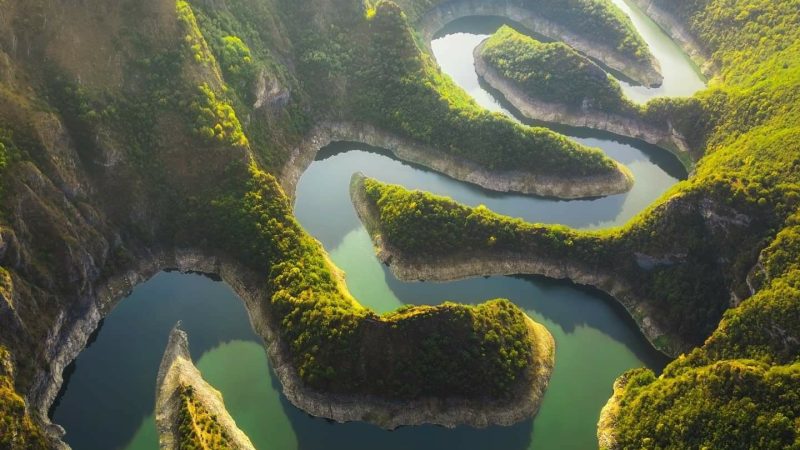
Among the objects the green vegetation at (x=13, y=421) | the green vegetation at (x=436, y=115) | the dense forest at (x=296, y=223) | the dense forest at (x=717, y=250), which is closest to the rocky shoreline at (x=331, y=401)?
the dense forest at (x=296, y=223)

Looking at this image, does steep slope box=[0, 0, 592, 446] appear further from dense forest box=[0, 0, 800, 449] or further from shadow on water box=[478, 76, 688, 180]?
A: shadow on water box=[478, 76, 688, 180]

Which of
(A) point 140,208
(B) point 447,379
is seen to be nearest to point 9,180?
(A) point 140,208

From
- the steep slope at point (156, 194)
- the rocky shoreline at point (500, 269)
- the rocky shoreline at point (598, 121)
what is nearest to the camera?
the steep slope at point (156, 194)

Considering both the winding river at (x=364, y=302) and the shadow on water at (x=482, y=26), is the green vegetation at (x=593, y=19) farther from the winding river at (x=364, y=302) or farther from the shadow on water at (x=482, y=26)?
the winding river at (x=364, y=302)

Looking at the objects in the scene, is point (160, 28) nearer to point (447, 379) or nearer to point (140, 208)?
point (140, 208)

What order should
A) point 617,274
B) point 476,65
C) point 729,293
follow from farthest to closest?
point 476,65, point 617,274, point 729,293

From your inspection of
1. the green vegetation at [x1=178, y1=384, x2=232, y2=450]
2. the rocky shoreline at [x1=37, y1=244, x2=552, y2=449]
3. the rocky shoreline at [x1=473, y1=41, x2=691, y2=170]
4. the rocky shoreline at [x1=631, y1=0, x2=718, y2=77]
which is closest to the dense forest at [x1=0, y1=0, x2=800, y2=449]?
the rocky shoreline at [x1=37, y1=244, x2=552, y2=449]
